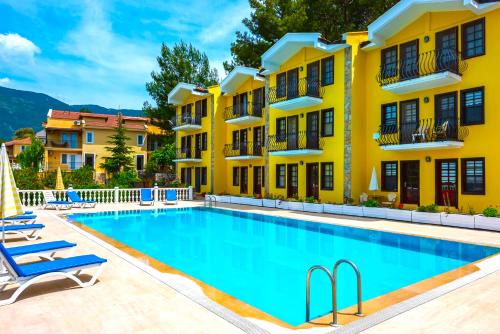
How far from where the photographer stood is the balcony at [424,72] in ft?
52.2

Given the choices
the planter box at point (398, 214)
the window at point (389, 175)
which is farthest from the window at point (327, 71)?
the planter box at point (398, 214)

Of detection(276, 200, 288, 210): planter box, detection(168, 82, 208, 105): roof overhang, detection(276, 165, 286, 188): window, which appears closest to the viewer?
detection(276, 200, 288, 210): planter box

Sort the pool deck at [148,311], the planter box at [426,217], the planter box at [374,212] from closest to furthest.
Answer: the pool deck at [148,311]
the planter box at [426,217]
the planter box at [374,212]

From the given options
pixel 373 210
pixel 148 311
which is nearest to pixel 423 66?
pixel 373 210

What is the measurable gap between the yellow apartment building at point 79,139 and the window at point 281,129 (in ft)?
74.3

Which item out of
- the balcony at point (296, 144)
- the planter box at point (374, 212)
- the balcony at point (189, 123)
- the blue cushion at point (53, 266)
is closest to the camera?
the blue cushion at point (53, 266)

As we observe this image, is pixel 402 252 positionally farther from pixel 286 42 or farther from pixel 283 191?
pixel 286 42

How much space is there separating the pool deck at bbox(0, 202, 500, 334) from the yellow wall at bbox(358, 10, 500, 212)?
9.68m

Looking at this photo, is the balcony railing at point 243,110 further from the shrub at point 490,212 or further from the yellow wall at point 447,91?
the shrub at point 490,212

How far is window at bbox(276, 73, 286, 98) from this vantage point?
23.9 metres

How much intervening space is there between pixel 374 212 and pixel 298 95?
8494mm

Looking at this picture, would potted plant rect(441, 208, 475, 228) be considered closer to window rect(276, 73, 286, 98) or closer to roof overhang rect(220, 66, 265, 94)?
window rect(276, 73, 286, 98)

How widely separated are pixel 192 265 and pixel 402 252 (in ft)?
20.6

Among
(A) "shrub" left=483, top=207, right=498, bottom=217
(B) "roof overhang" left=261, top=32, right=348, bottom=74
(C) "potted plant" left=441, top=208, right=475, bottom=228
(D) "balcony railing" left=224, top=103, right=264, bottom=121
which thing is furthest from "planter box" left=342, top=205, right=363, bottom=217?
(D) "balcony railing" left=224, top=103, right=264, bottom=121
